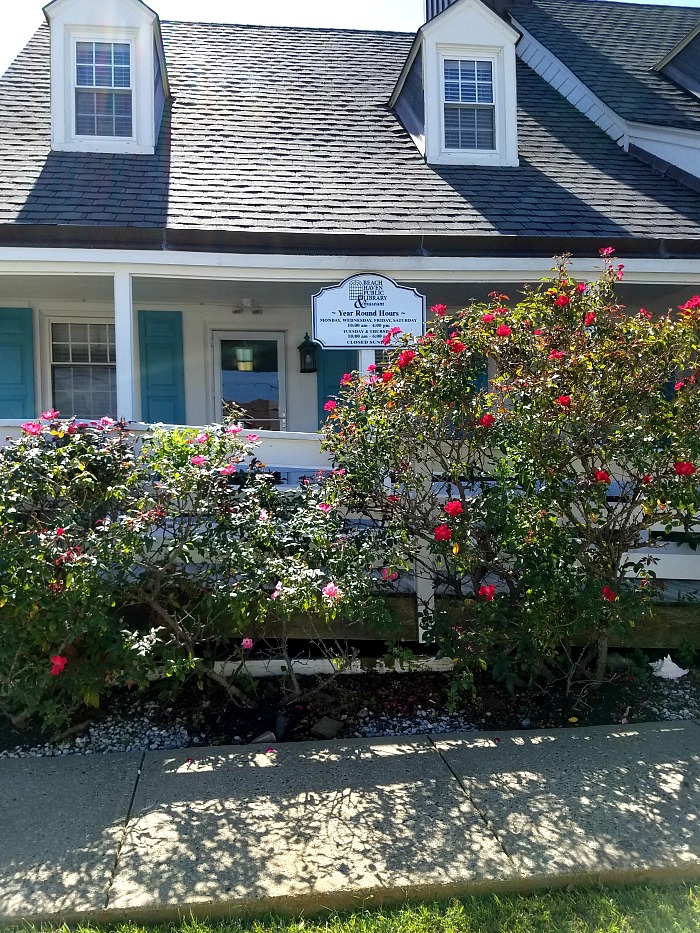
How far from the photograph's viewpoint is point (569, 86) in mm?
10055

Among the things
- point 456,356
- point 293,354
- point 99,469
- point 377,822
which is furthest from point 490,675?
point 293,354

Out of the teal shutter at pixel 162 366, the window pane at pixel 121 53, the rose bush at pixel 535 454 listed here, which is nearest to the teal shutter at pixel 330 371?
the teal shutter at pixel 162 366

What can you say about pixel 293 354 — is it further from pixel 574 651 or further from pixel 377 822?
pixel 377 822

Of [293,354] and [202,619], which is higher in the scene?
[293,354]

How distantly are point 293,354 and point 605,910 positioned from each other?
273 inches

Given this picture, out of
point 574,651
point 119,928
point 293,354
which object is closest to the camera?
point 119,928

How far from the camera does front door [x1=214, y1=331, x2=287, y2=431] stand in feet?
28.3

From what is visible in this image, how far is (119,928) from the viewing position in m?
2.49

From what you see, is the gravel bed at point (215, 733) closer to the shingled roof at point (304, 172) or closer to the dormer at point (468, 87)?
the shingled roof at point (304, 172)

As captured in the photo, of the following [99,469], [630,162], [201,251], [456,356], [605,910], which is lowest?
[605,910]

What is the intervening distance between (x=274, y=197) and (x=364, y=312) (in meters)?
1.71

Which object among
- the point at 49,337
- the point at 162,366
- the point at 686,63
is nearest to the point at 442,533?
the point at 162,366

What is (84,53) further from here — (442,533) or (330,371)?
(442,533)

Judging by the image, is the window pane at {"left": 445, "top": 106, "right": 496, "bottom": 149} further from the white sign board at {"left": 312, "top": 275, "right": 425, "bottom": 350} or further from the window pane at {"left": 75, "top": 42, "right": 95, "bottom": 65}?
the window pane at {"left": 75, "top": 42, "right": 95, "bottom": 65}
